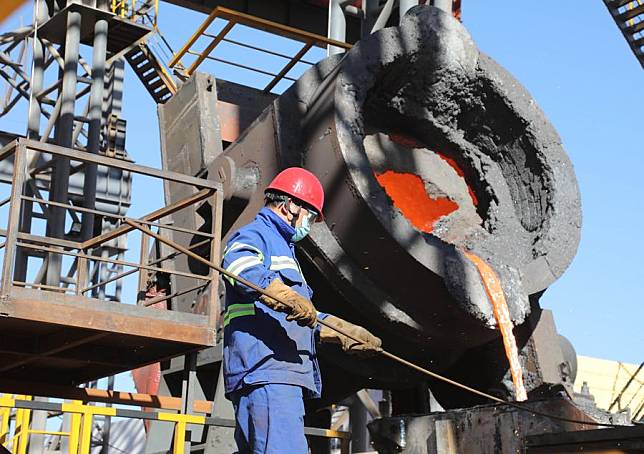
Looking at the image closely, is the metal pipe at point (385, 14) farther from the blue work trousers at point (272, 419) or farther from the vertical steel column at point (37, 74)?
the blue work trousers at point (272, 419)

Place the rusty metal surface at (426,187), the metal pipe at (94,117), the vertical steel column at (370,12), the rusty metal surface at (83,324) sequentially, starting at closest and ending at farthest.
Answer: the rusty metal surface at (83,324) < the rusty metal surface at (426,187) < the vertical steel column at (370,12) < the metal pipe at (94,117)

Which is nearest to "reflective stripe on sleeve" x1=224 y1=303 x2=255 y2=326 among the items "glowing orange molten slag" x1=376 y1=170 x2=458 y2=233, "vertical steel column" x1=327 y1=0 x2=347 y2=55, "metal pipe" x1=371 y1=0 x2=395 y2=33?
"glowing orange molten slag" x1=376 y1=170 x2=458 y2=233

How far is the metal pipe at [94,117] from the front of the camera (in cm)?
1116

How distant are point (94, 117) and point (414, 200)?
7067 mm

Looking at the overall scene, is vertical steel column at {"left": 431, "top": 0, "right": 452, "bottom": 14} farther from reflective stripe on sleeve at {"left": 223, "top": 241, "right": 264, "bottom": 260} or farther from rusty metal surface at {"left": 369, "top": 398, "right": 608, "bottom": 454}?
reflective stripe on sleeve at {"left": 223, "top": 241, "right": 264, "bottom": 260}

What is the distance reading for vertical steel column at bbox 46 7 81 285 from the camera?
34.2ft

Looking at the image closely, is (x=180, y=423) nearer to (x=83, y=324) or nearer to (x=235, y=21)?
(x=83, y=324)

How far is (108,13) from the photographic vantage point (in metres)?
11.5

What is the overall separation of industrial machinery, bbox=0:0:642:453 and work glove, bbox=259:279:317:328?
1.19 metres

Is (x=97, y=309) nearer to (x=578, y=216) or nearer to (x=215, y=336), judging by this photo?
(x=215, y=336)

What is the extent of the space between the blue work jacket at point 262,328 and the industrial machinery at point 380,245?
3.12ft

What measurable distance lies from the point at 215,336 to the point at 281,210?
1.27 meters

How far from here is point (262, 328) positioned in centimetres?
354

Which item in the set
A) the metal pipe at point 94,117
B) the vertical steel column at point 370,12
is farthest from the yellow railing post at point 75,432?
the metal pipe at point 94,117
